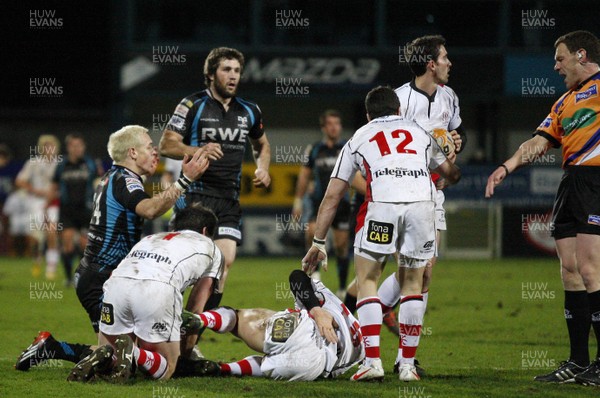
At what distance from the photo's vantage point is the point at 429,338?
→ 941 centimetres

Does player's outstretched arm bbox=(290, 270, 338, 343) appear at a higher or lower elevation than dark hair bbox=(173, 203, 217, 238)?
lower

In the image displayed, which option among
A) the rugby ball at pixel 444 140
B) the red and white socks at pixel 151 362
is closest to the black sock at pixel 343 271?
the rugby ball at pixel 444 140

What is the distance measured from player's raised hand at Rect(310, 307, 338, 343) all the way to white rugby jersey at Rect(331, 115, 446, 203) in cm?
88

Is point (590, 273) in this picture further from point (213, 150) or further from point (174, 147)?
point (174, 147)

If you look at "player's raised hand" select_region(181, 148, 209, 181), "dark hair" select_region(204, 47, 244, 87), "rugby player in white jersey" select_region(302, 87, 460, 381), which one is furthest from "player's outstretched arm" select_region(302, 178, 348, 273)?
"dark hair" select_region(204, 47, 244, 87)

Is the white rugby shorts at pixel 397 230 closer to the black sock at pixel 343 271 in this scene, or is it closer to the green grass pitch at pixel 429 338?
the green grass pitch at pixel 429 338

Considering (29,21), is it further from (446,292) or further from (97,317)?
(97,317)

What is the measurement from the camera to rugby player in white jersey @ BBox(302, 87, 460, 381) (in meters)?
6.70

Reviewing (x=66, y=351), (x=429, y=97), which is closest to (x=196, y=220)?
(x=66, y=351)

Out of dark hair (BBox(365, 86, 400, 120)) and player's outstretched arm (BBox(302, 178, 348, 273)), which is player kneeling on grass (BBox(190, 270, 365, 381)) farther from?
dark hair (BBox(365, 86, 400, 120))

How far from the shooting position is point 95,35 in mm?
30047

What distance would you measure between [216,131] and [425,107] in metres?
1.86

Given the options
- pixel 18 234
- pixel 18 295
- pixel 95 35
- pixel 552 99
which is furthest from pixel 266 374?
pixel 95 35

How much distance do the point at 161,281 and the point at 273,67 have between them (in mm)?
15716
